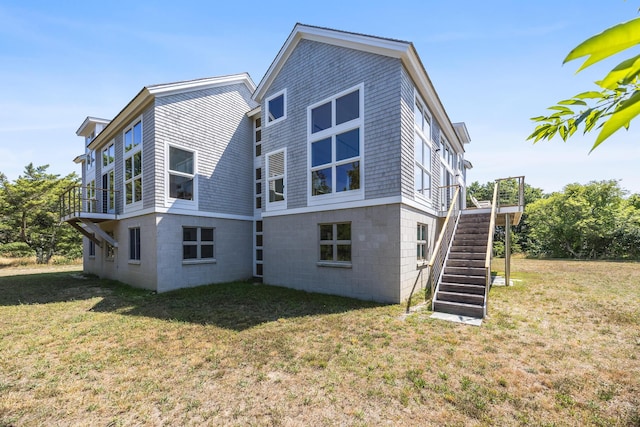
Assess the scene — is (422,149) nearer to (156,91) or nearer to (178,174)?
(178,174)

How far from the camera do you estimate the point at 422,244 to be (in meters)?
10.1

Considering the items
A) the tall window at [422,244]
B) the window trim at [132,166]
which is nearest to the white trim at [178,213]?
the window trim at [132,166]

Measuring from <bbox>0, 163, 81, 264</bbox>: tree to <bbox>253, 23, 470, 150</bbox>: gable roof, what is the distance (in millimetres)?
24769

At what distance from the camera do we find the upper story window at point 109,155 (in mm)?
13734

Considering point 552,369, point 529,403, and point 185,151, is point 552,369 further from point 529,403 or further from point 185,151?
point 185,151

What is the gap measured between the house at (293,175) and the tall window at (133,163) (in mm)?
96

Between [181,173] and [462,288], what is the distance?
10.6 m

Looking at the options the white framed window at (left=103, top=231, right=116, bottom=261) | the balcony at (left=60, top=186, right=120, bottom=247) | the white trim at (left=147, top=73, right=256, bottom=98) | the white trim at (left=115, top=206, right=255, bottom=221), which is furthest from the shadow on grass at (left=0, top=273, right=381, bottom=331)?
the white trim at (left=147, top=73, right=256, bottom=98)

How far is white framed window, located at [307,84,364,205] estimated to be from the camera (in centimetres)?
911

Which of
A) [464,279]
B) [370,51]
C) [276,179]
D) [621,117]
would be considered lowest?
[464,279]

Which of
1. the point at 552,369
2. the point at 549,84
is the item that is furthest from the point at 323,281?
the point at 549,84

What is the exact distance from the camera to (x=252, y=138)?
14344mm

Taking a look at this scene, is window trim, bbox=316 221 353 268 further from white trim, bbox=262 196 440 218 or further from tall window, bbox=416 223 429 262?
tall window, bbox=416 223 429 262

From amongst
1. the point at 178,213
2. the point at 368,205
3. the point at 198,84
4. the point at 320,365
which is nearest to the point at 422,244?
the point at 368,205
